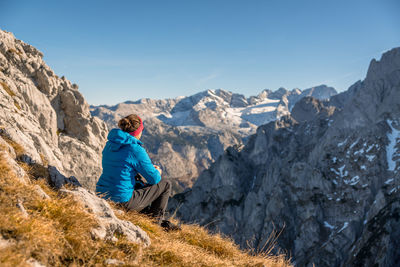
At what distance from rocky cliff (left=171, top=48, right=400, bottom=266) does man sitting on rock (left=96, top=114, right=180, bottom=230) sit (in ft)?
253

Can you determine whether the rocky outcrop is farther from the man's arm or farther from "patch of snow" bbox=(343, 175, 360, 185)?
"patch of snow" bbox=(343, 175, 360, 185)

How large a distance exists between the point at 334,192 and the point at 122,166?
13751cm

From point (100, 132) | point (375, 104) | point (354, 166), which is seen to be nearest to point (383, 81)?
point (375, 104)

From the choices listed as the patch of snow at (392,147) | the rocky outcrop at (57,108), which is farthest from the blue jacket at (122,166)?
the patch of snow at (392,147)

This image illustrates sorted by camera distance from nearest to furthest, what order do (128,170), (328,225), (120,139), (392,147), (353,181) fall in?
(120,139), (128,170), (328,225), (353,181), (392,147)

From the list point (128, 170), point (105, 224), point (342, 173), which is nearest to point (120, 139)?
point (128, 170)

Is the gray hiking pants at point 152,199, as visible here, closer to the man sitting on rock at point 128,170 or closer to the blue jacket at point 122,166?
the man sitting on rock at point 128,170

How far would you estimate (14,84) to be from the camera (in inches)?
861

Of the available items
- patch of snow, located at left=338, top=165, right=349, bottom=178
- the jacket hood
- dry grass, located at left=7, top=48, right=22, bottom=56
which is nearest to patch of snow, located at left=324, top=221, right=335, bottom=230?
patch of snow, located at left=338, top=165, right=349, bottom=178

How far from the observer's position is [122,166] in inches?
264

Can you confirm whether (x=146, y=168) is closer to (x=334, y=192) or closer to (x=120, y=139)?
(x=120, y=139)

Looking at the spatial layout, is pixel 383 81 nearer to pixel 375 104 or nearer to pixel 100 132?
pixel 375 104

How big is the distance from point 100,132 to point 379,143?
141m

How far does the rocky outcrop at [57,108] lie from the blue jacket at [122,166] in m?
17.3
